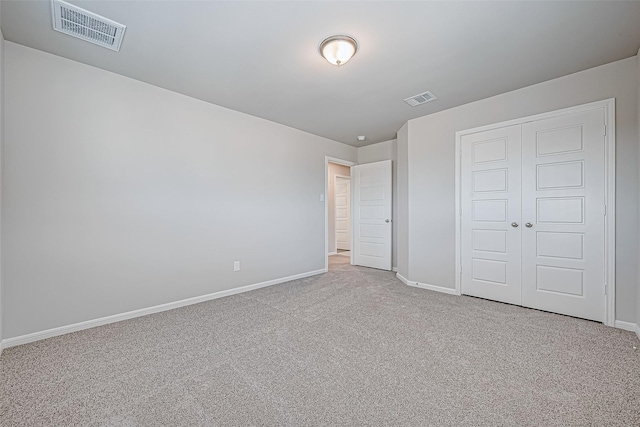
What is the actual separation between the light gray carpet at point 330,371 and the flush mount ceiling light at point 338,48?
2.40 metres

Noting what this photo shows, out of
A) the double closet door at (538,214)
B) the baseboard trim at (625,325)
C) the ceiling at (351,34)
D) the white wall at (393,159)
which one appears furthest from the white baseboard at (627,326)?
the white wall at (393,159)

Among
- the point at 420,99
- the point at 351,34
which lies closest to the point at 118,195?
the point at 351,34

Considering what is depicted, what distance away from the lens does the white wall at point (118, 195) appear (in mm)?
2311

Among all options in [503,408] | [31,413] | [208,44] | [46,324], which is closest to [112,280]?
[46,324]

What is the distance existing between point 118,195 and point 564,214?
465 centimetres

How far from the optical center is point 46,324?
94.0 inches

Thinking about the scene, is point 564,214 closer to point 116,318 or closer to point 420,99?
point 420,99

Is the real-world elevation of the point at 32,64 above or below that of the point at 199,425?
above

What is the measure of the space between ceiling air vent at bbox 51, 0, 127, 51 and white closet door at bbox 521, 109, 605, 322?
4.11 meters

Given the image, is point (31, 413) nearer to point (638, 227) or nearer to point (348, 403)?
point (348, 403)

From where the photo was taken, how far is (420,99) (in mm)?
3377

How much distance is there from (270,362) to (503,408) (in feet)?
4.83

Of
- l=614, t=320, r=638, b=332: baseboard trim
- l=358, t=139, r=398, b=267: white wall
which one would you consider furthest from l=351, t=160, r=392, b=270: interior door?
l=614, t=320, r=638, b=332: baseboard trim

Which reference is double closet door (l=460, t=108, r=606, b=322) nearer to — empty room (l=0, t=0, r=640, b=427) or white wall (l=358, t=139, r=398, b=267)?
empty room (l=0, t=0, r=640, b=427)
